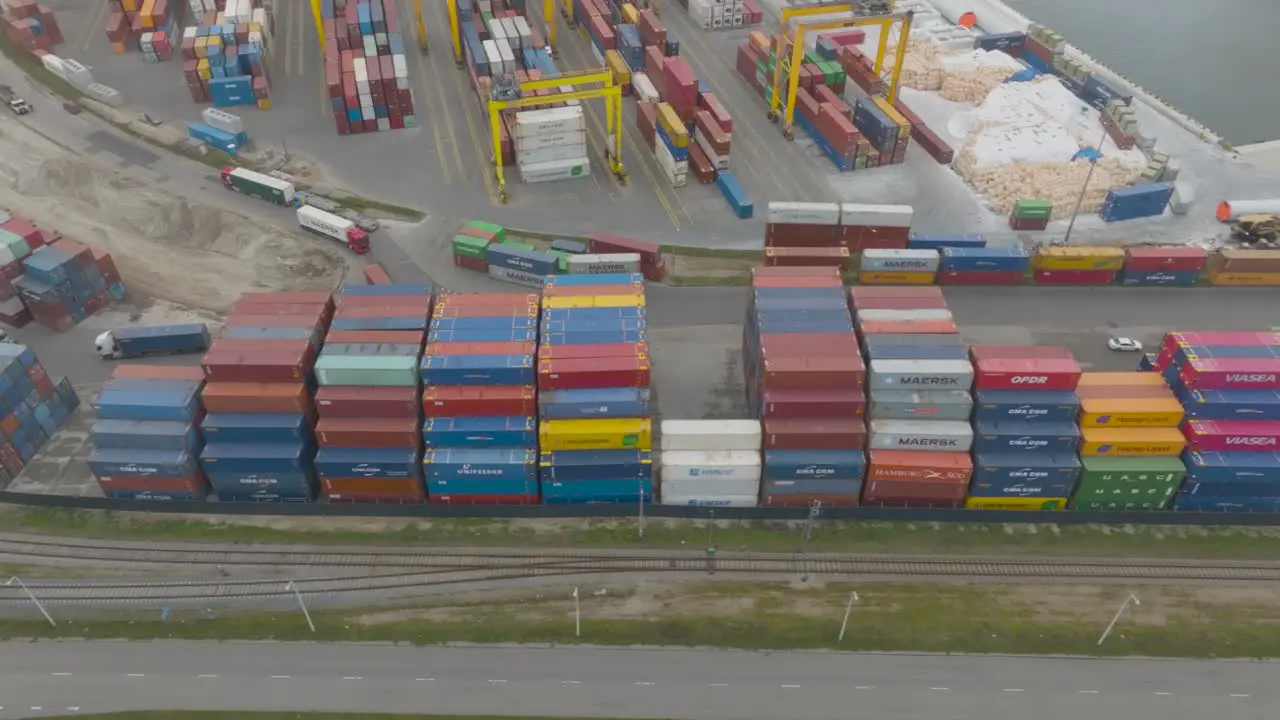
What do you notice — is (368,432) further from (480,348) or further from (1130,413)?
(1130,413)

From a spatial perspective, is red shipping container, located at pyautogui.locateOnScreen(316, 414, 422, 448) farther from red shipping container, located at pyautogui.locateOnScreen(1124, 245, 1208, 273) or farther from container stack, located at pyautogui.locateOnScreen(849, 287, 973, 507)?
red shipping container, located at pyautogui.locateOnScreen(1124, 245, 1208, 273)

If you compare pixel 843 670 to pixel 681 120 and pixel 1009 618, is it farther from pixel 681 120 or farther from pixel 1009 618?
pixel 681 120

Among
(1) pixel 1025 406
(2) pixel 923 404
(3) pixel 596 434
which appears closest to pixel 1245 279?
(1) pixel 1025 406

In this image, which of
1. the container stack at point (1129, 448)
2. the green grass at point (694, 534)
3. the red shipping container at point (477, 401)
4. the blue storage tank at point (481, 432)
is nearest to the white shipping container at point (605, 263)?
the red shipping container at point (477, 401)

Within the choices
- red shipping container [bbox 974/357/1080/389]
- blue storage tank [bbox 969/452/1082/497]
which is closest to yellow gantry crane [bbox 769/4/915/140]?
red shipping container [bbox 974/357/1080/389]

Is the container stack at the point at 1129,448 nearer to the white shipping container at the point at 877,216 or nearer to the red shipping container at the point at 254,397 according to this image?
the white shipping container at the point at 877,216
